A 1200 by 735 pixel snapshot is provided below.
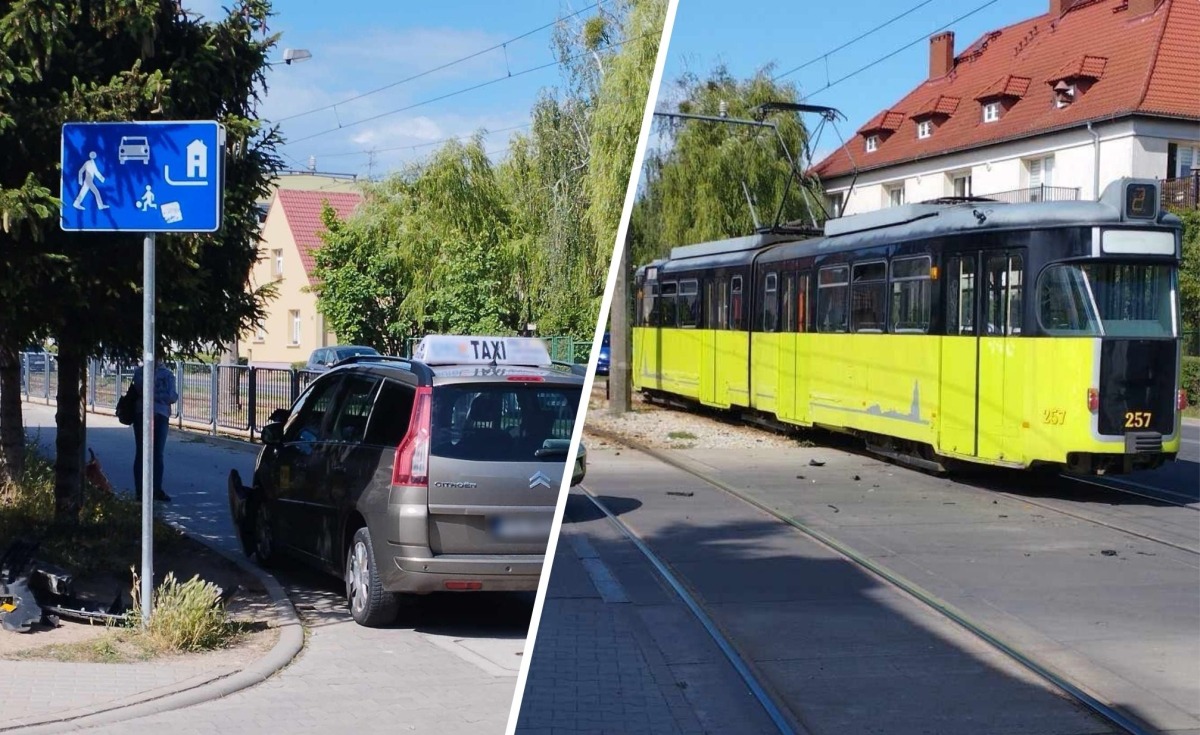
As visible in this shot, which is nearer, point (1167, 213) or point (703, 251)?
point (703, 251)

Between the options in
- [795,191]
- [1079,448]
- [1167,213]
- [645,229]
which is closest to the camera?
[645,229]

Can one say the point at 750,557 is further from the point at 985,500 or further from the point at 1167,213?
the point at 1167,213

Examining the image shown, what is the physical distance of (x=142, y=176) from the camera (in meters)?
6.89

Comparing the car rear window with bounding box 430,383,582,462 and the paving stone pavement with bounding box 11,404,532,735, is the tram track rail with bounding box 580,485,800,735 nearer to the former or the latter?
the car rear window with bounding box 430,383,582,462

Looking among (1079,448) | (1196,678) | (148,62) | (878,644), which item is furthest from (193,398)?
(1196,678)

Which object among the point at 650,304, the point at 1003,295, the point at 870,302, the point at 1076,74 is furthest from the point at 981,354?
the point at 1076,74

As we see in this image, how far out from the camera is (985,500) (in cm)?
1045

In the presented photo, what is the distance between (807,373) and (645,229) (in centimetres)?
580

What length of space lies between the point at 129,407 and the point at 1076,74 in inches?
402

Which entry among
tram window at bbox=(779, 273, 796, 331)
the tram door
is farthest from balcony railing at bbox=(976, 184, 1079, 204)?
the tram door

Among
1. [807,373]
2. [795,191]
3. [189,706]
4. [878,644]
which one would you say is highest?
[795,191]

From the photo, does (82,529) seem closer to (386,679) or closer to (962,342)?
(386,679)

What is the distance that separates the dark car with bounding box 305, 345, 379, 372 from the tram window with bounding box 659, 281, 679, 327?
144 cm

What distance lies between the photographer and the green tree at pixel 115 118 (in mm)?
6863
